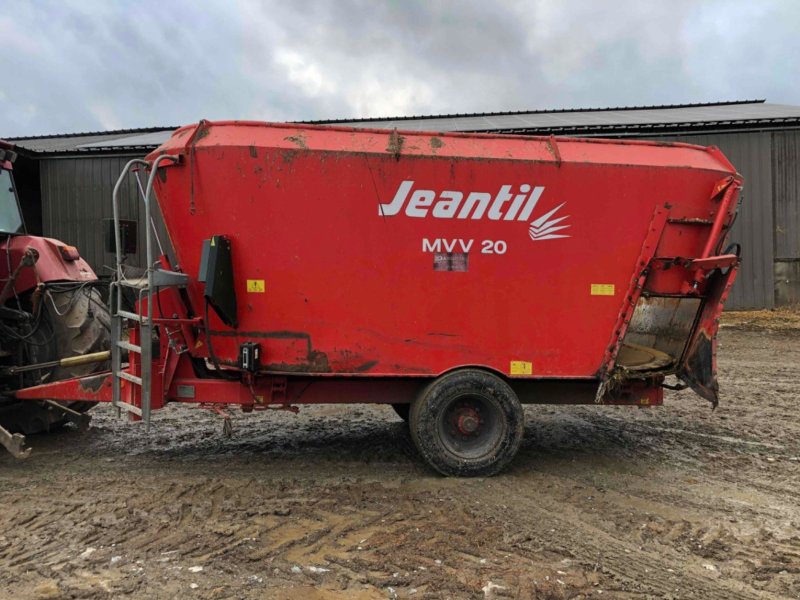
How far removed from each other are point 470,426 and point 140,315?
97.4 inches

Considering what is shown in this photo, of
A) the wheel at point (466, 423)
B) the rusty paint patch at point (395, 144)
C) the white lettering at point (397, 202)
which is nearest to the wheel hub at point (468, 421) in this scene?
the wheel at point (466, 423)

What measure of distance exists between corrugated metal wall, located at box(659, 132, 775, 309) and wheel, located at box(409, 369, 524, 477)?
41.7ft

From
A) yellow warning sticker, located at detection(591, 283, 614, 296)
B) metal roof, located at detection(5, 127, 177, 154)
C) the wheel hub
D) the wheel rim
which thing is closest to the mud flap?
yellow warning sticker, located at detection(591, 283, 614, 296)

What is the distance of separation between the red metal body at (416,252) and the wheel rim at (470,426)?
0.95ft

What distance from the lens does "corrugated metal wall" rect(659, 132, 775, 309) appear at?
14.1 metres

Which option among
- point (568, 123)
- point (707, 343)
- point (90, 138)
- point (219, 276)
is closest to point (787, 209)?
point (568, 123)

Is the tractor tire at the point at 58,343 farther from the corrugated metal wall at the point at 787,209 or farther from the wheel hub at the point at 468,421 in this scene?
the corrugated metal wall at the point at 787,209

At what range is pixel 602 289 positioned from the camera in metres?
4.03

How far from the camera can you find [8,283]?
173 inches

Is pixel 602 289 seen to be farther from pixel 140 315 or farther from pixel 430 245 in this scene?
pixel 140 315

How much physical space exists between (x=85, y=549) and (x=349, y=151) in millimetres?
2893

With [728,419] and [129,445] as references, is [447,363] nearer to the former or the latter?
[129,445]

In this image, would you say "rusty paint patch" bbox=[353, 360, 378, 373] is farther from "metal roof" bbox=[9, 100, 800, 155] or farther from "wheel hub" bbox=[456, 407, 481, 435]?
"metal roof" bbox=[9, 100, 800, 155]

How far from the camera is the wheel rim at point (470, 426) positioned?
13.2 ft
